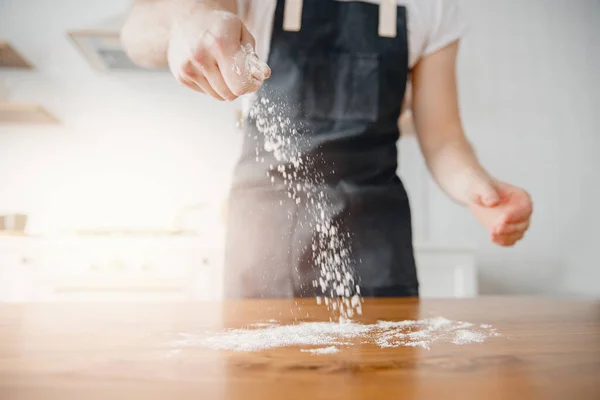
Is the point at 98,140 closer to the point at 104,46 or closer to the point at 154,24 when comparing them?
the point at 104,46

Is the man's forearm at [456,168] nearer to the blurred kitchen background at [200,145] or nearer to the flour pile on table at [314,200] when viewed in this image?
the flour pile on table at [314,200]

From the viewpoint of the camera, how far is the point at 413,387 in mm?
272

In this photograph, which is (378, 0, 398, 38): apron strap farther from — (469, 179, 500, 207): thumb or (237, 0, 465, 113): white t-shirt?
(469, 179, 500, 207): thumb

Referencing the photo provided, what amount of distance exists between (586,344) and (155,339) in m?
0.33

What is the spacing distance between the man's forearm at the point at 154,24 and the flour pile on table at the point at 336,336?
0.94 feet

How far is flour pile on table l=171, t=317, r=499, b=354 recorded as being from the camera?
15.6 inches

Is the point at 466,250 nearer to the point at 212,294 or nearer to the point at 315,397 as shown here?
the point at 212,294

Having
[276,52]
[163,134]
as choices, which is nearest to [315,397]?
[276,52]

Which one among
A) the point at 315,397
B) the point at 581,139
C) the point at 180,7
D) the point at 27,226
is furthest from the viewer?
the point at 581,139

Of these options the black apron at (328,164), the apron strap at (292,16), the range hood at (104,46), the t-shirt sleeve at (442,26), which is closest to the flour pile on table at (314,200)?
the black apron at (328,164)

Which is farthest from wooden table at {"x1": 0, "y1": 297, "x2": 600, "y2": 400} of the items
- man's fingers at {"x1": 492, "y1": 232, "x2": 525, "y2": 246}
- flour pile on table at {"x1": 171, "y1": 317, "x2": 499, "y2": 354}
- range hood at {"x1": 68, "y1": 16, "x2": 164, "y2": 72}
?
range hood at {"x1": 68, "y1": 16, "x2": 164, "y2": 72}

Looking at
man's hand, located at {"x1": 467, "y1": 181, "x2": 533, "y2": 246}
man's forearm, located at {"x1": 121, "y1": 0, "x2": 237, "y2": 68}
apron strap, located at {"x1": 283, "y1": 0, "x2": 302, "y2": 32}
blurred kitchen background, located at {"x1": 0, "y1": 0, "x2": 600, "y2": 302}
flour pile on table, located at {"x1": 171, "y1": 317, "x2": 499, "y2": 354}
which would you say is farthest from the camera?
blurred kitchen background, located at {"x1": 0, "y1": 0, "x2": 600, "y2": 302}

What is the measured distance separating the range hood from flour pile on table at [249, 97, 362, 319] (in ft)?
3.64

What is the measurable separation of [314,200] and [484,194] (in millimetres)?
241
